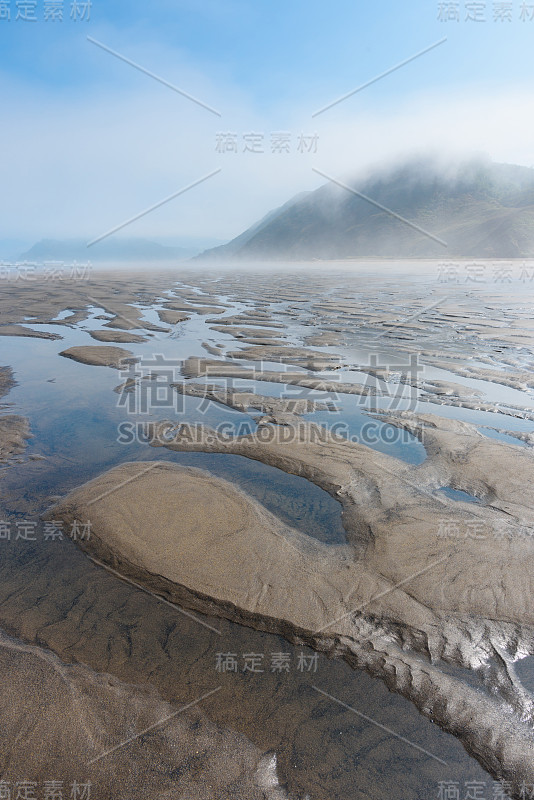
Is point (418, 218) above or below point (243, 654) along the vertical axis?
above

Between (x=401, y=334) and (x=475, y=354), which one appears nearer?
(x=475, y=354)

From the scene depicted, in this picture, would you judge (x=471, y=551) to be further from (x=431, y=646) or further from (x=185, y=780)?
(x=185, y=780)

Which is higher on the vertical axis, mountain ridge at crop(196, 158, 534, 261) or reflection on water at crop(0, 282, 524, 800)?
mountain ridge at crop(196, 158, 534, 261)

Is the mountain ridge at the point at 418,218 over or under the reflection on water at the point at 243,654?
over

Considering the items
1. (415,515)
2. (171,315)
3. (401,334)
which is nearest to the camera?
(415,515)

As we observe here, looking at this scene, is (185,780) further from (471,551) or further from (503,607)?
(471,551)

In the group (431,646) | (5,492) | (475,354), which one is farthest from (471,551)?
(475,354)

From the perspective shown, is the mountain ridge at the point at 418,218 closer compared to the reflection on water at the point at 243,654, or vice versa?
the reflection on water at the point at 243,654

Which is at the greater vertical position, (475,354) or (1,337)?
(475,354)

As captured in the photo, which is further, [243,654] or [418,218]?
[418,218]

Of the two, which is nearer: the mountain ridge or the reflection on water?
the reflection on water

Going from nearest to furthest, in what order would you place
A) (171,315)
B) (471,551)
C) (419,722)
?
(419,722) < (471,551) < (171,315)
